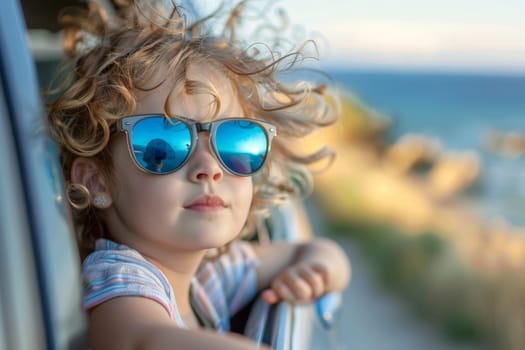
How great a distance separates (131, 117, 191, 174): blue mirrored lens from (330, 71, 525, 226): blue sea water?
0.89 m

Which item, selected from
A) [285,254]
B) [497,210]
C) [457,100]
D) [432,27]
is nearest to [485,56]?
[432,27]

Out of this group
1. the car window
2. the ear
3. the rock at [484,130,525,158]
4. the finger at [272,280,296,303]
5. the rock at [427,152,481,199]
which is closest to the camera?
the car window

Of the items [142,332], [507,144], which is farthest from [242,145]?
[507,144]

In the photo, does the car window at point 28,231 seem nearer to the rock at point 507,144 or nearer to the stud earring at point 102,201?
the stud earring at point 102,201

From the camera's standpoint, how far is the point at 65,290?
1077mm

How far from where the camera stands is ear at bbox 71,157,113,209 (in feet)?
5.43

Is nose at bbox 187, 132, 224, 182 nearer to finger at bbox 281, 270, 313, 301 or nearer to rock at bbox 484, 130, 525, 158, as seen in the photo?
finger at bbox 281, 270, 313, 301

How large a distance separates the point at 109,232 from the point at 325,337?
0.79 metres

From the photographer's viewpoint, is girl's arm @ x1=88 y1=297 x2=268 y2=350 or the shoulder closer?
girl's arm @ x1=88 y1=297 x2=268 y2=350

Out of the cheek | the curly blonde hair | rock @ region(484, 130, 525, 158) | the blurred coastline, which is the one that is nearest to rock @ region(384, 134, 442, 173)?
the blurred coastline

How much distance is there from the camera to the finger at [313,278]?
6.81 ft

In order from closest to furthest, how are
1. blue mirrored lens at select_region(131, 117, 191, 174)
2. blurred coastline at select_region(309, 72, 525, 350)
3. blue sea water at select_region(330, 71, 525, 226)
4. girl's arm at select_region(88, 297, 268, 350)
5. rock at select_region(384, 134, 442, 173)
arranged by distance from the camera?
girl's arm at select_region(88, 297, 268, 350)
blue mirrored lens at select_region(131, 117, 191, 174)
blurred coastline at select_region(309, 72, 525, 350)
rock at select_region(384, 134, 442, 173)
blue sea water at select_region(330, 71, 525, 226)

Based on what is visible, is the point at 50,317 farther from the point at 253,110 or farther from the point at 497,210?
the point at 497,210

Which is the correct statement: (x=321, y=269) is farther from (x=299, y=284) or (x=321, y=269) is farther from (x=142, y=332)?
(x=142, y=332)
